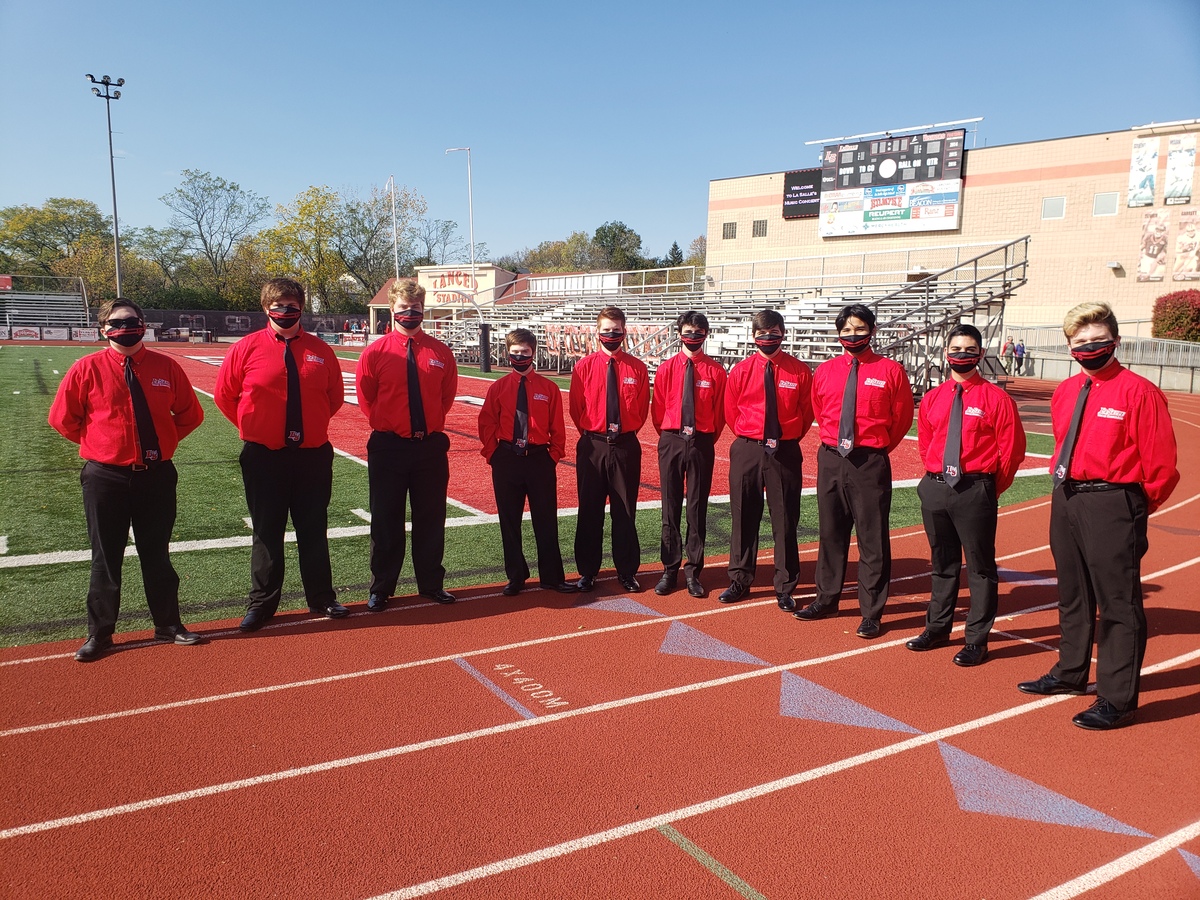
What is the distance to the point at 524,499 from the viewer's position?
622 centimetres

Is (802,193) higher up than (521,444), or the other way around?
(802,193)

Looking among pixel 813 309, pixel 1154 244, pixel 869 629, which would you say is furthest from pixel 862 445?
pixel 1154 244

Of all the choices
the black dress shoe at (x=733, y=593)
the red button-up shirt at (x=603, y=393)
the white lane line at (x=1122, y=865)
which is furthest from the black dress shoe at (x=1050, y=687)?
the red button-up shirt at (x=603, y=393)

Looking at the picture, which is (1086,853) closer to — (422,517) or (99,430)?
(422,517)

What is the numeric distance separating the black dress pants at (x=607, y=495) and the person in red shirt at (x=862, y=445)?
4.59 ft

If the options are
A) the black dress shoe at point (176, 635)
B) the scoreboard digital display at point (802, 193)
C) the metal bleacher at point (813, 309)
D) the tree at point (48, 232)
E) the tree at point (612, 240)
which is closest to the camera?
the black dress shoe at point (176, 635)

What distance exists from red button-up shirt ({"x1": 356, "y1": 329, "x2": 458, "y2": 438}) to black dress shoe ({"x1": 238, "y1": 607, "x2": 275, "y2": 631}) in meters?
1.43

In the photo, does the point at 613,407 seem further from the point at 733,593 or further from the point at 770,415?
the point at 733,593

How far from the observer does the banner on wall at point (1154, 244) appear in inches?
1309

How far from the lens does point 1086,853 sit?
315cm

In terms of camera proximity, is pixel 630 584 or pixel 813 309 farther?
pixel 813 309

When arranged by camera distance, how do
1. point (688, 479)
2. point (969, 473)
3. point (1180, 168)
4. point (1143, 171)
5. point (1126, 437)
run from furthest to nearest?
point (1143, 171) < point (1180, 168) < point (688, 479) < point (969, 473) < point (1126, 437)

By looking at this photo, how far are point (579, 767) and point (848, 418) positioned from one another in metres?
2.86

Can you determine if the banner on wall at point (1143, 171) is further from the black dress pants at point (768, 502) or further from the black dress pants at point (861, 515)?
the black dress pants at point (861, 515)
